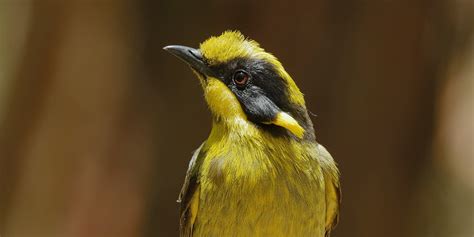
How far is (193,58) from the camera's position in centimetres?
258

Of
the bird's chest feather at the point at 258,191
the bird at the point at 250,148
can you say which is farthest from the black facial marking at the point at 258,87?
the bird's chest feather at the point at 258,191

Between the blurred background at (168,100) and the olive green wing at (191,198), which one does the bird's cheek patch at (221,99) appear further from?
the blurred background at (168,100)

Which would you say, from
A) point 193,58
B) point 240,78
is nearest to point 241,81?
point 240,78

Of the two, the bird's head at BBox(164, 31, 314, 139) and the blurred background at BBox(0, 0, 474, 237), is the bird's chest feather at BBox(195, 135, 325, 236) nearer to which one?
the bird's head at BBox(164, 31, 314, 139)

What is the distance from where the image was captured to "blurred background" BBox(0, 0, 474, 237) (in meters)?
4.33

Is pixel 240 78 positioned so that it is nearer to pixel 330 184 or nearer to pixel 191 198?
pixel 191 198

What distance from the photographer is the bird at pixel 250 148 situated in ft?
8.49

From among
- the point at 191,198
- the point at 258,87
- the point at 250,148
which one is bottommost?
the point at 191,198

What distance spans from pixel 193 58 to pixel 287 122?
0.45m
